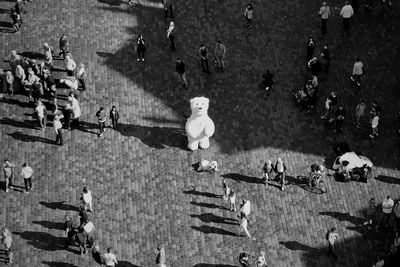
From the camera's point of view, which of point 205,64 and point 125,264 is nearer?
point 125,264

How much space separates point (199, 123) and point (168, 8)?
9.59 m

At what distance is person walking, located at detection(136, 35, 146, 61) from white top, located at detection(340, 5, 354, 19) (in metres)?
10.2

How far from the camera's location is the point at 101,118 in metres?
41.0

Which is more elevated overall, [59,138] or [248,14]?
[248,14]

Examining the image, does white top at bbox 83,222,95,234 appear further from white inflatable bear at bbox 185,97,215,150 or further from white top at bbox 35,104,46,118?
white top at bbox 35,104,46,118

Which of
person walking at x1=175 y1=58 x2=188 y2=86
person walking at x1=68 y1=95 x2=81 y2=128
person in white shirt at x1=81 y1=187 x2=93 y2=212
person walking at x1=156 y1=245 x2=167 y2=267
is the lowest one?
person walking at x1=156 y1=245 x2=167 y2=267

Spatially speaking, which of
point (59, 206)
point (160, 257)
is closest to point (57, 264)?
point (59, 206)

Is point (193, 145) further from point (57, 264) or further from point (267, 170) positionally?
point (57, 264)

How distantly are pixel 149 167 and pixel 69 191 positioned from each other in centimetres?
370

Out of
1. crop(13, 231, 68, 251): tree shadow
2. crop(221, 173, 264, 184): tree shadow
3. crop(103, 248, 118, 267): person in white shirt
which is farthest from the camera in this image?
crop(221, 173, 264, 184): tree shadow

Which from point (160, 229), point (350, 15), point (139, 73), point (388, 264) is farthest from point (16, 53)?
point (388, 264)

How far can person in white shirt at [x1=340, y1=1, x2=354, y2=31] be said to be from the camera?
45625mm

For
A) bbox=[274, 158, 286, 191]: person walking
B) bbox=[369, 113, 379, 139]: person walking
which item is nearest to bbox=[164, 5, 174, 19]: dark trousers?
bbox=[274, 158, 286, 191]: person walking

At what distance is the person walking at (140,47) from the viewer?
44000mm
